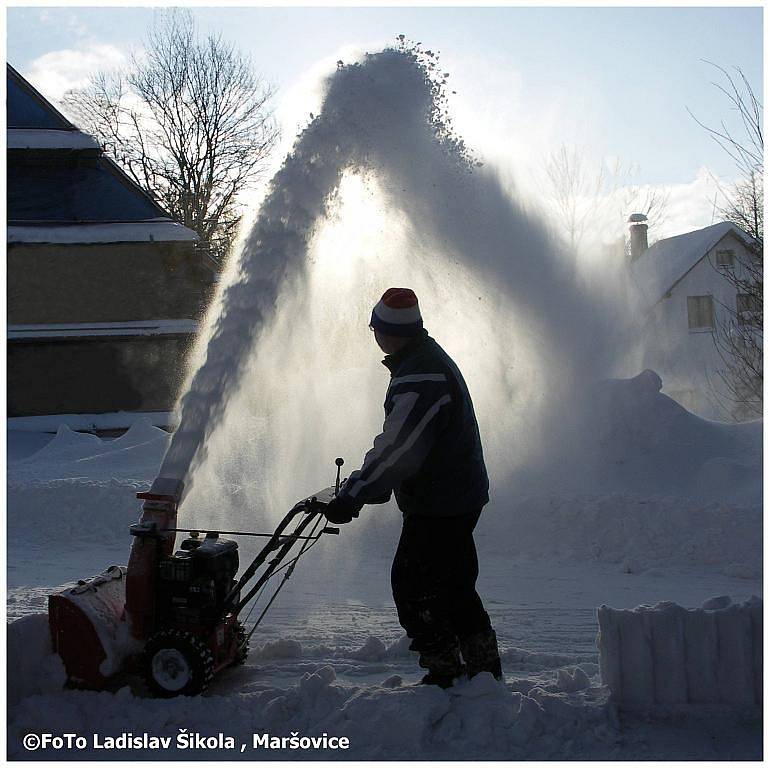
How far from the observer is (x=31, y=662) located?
3.87 meters

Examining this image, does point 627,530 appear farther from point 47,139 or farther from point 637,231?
point 637,231

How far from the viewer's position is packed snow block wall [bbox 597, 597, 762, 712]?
363 cm

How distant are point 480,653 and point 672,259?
93.2ft

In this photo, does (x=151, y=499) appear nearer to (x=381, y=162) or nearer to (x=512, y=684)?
(x=512, y=684)

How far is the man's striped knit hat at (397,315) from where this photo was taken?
3.89m

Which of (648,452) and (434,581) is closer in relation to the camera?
(434,581)

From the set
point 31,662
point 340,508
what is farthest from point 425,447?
point 31,662

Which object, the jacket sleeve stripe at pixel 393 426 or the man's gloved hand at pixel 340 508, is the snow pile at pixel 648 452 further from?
the man's gloved hand at pixel 340 508

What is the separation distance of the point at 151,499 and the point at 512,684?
6.31 ft

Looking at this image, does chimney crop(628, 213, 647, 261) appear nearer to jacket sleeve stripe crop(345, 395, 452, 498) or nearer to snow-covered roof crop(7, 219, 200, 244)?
snow-covered roof crop(7, 219, 200, 244)

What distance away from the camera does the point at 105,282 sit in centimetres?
1916

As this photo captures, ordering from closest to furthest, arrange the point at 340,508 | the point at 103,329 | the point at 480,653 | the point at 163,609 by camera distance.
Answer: the point at 340,508
the point at 480,653
the point at 163,609
the point at 103,329

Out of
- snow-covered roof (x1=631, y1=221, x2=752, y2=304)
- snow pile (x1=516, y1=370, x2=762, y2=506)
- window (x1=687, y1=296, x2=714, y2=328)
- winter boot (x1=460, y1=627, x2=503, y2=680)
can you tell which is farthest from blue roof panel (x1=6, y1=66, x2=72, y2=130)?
window (x1=687, y1=296, x2=714, y2=328)

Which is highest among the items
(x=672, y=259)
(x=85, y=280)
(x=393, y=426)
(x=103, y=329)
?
(x=672, y=259)
